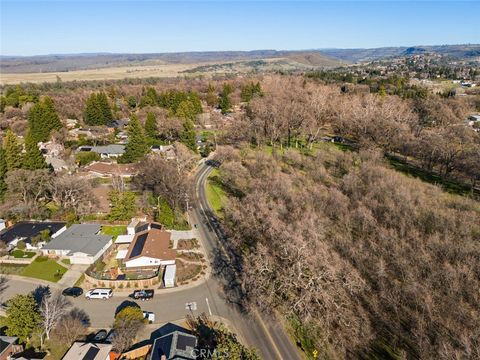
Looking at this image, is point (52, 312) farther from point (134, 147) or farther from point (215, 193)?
point (134, 147)

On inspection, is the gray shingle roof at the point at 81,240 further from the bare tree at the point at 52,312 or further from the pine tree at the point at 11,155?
the pine tree at the point at 11,155

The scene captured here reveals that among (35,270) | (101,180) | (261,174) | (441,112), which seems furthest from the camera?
(441,112)

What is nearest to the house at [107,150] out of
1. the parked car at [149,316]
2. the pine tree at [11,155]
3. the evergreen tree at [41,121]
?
the evergreen tree at [41,121]

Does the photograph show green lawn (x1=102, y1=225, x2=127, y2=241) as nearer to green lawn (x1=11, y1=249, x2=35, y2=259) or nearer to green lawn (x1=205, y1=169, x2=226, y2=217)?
green lawn (x1=11, y1=249, x2=35, y2=259)

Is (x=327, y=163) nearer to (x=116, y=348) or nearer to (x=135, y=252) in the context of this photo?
(x=135, y=252)

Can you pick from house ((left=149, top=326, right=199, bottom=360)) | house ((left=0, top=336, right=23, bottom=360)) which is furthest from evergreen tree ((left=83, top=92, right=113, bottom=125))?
house ((left=149, top=326, right=199, bottom=360))

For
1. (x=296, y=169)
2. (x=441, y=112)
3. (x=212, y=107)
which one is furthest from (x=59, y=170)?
(x=441, y=112)

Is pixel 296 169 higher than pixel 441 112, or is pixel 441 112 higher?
pixel 441 112
